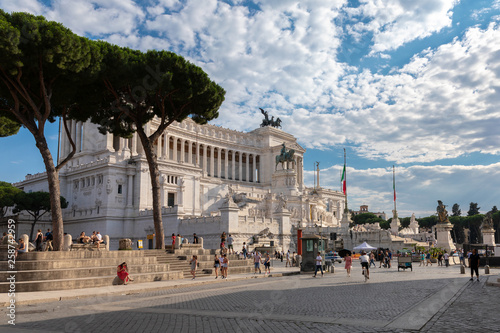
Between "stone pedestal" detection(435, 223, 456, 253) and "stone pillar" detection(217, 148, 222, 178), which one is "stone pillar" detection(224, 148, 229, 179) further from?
"stone pedestal" detection(435, 223, 456, 253)

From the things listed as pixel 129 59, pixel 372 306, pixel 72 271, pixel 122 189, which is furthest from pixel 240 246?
pixel 372 306

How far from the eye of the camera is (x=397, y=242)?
5153 cm

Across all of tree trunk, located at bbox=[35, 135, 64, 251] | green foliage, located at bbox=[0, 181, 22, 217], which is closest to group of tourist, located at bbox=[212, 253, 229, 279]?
tree trunk, located at bbox=[35, 135, 64, 251]

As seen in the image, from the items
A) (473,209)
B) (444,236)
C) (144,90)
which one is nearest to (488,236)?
(444,236)

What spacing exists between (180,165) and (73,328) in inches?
2021

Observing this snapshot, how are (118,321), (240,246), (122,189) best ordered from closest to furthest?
(118,321)
(240,246)
(122,189)

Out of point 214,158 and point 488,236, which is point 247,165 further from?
point 488,236

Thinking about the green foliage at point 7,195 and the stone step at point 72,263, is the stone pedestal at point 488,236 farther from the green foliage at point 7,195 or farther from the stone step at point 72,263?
the green foliage at point 7,195

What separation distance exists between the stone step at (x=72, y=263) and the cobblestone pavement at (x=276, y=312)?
4549 millimetres

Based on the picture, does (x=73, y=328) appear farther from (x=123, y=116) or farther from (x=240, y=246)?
(x=240, y=246)

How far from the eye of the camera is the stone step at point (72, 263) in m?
19.2

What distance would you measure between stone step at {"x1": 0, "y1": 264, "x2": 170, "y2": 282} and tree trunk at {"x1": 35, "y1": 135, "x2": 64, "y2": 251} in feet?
11.4

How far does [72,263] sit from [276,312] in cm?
1262

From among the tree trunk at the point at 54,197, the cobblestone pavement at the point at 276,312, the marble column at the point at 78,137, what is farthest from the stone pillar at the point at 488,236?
the marble column at the point at 78,137
